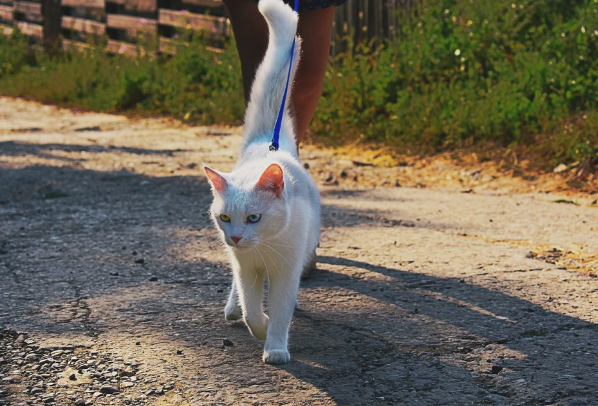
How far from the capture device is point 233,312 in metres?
2.77

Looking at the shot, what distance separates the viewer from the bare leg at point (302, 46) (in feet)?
10.9

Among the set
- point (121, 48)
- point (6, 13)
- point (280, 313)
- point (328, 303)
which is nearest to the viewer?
point (280, 313)

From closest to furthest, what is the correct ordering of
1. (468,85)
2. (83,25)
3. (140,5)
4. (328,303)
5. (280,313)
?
(280,313), (328,303), (468,85), (140,5), (83,25)

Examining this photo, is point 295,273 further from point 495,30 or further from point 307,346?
point 495,30

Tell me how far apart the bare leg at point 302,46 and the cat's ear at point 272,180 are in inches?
39.8

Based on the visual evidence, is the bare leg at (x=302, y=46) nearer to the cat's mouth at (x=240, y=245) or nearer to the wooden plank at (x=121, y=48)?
the cat's mouth at (x=240, y=245)

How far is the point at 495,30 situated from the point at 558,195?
192cm

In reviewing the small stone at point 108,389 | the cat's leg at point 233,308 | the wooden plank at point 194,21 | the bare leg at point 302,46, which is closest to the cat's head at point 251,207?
the cat's leg at point 233,308

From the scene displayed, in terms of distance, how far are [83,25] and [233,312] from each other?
9257 millimetres

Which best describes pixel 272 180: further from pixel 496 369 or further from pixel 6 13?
pixel 6 13

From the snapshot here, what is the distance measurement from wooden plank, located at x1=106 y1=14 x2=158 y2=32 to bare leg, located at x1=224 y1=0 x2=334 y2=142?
6.71 m

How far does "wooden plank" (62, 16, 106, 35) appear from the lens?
428 inches

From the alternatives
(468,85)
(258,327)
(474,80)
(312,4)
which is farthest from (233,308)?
(474,80)

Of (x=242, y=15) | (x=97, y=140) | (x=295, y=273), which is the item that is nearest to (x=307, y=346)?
(x=295, y=273)
